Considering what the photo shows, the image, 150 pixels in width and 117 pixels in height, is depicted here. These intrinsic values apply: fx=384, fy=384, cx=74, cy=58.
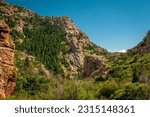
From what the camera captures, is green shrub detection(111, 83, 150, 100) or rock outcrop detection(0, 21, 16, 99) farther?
rock outcrop detection(0, 21, 16, 99)

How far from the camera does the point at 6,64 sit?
2820 inches

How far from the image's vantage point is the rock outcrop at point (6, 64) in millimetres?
68306

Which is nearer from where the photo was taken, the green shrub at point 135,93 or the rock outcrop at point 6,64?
the green shrub at point 135,93

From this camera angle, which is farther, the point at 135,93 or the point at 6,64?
the point at 6,64

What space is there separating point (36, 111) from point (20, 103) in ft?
5.03

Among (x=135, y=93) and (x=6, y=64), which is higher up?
(x=6, y=64)

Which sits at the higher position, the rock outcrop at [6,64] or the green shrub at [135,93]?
the rock outcrop at [6,64]

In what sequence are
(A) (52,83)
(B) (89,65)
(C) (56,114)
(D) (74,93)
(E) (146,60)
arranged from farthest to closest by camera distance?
(B) (89,65) < (A) (52,83) < (E) (146,60) < (D) (74,93) < (C) (56,114)

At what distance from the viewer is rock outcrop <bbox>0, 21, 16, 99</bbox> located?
2689 inches

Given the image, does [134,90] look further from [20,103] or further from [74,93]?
[20,103]

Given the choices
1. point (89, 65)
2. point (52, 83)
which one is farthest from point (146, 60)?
point (89, 65)

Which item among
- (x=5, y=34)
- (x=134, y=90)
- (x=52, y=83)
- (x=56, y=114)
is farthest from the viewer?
(x=52, y=83)

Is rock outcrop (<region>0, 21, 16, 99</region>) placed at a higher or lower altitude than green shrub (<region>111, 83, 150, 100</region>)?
higher

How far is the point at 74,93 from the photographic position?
175ft
